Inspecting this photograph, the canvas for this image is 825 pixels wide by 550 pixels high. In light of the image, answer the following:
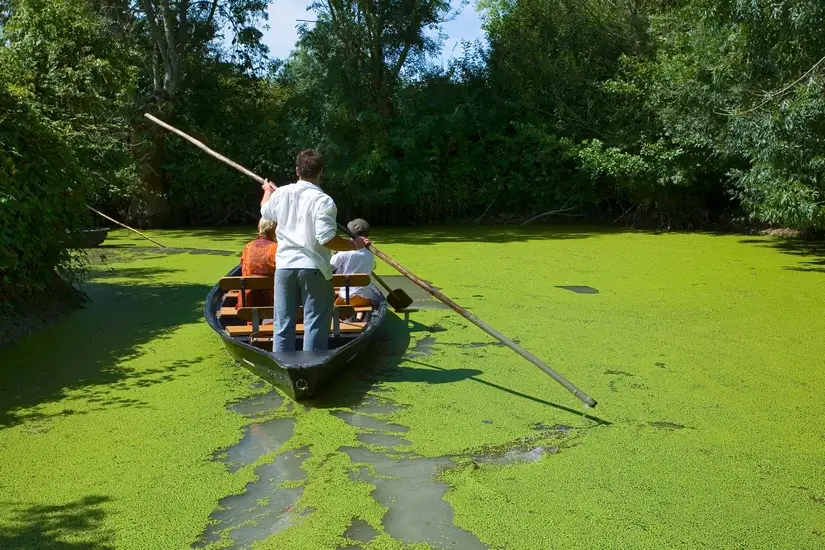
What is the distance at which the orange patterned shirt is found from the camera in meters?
5.69

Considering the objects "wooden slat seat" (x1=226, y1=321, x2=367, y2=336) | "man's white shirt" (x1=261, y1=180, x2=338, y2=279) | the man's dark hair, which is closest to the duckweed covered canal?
"wooden slat seat" (x1=226, y1=321, x2=367, y2=336)

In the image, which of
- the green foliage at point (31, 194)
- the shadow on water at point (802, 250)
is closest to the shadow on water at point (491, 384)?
the green foliage at point (31, 194)

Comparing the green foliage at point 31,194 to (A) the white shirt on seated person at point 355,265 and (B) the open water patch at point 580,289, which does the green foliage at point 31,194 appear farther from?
(B) the open water patch at point 580,289

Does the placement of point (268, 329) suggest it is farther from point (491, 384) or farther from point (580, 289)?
point (580, 289)

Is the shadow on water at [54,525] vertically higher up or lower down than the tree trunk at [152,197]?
lower down

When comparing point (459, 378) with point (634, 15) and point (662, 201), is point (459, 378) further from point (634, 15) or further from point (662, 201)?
point (634, 15)

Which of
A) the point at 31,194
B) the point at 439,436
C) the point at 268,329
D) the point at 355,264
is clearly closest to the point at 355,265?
the point at 355,264

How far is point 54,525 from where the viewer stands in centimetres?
296

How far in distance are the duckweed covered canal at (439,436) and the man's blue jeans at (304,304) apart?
34cm

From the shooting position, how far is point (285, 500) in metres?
3.20

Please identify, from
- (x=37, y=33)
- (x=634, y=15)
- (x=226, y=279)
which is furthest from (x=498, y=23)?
(x=226, y=279)

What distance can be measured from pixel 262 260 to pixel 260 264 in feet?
0.13

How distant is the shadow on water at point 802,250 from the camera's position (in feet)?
32.3

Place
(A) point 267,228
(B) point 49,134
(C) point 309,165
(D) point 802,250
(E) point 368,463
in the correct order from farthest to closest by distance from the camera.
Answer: (D) point 802,250 → (B) point 49,134 → (A) point 267,228 → (C) point 309,165 → (E) point 368,463
